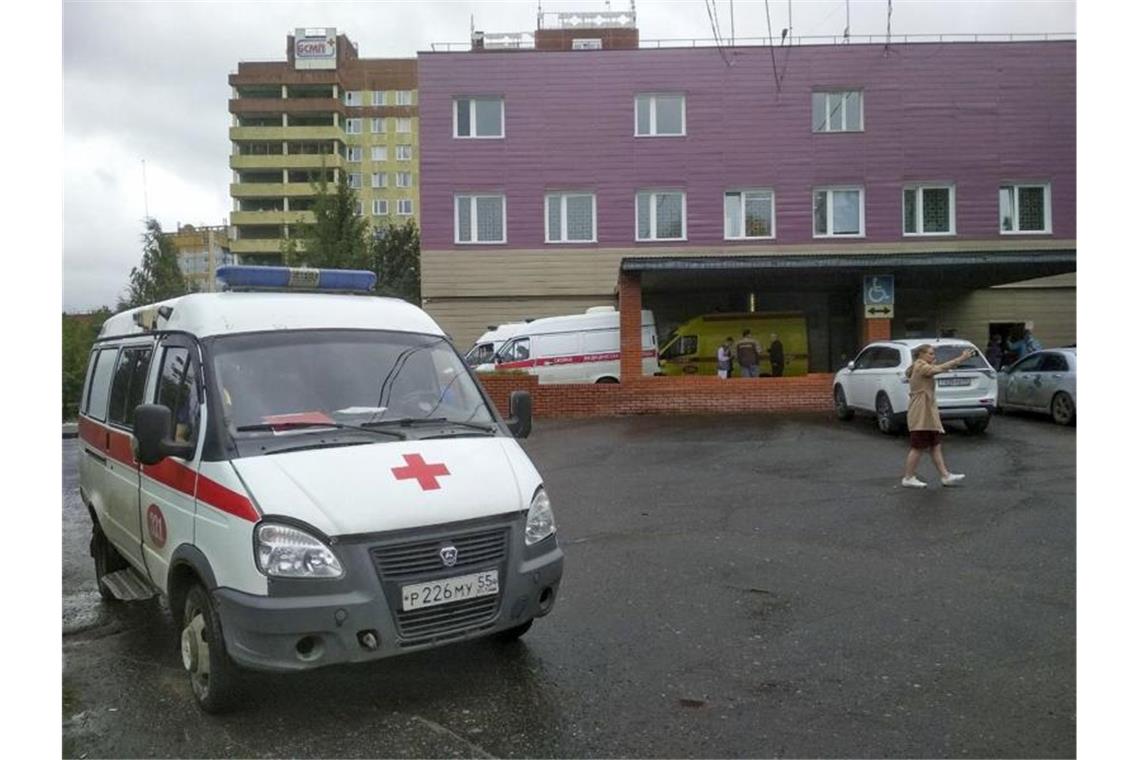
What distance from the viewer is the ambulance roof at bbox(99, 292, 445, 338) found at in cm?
527

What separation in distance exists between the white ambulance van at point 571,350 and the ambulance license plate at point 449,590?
1787cm

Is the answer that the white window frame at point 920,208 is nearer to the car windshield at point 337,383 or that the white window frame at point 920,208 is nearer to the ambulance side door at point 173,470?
the car windshield at point 337,383

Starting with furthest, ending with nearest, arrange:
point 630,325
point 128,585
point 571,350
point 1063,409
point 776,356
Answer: point 776,356
point 571,350
point 630,325
point 1063,409
point 128,585

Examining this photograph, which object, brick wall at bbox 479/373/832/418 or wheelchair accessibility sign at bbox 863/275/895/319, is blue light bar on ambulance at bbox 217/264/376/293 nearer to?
brick wall at bbox 479/373/832/418

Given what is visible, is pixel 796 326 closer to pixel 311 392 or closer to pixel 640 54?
pixel 640 54

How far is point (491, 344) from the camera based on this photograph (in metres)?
23.1

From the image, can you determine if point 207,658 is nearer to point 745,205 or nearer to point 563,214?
point 563,214

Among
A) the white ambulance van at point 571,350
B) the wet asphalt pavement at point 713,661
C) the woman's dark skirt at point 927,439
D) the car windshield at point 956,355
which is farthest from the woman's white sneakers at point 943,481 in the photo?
the white ambulance van at point 571,350

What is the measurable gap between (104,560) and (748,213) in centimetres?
2360

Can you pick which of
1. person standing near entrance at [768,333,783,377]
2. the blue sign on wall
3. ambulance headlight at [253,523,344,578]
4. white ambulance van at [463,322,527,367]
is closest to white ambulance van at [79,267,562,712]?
ambulance headlight at [253,523,344,578]

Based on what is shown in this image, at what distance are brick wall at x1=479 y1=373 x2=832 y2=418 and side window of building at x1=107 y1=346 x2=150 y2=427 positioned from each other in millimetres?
12979

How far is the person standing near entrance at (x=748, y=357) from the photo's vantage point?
2194cm

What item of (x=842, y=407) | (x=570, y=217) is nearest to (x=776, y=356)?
(x=842, y=407)

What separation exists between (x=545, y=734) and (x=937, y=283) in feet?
75.1
